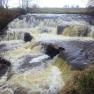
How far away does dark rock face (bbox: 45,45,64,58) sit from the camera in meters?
14.3

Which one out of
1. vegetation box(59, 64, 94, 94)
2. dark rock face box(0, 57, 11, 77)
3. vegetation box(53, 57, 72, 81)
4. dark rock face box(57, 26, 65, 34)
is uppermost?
vegetation box(59, 64, 94, 94)

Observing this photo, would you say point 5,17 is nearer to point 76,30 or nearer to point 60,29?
point 60,29

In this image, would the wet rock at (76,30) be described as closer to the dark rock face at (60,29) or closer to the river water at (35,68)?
the dark rock face at (60,29)

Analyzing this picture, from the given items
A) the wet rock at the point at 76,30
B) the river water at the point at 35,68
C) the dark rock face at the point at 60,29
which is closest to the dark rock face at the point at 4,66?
the river water at the point at 35,68

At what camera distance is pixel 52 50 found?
14766 millimetres

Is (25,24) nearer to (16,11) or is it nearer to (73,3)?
(16,11)

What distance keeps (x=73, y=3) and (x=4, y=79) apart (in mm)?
43582

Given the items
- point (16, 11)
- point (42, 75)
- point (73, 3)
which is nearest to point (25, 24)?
point (16, 11)

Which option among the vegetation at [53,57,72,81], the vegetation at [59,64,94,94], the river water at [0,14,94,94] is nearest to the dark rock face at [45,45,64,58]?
the river water at [0,14,94,94]

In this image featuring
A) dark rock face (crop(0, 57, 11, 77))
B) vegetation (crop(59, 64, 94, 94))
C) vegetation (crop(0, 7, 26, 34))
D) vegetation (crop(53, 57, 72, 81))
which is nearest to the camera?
vegetation (crop(59, 64, 94, 94))

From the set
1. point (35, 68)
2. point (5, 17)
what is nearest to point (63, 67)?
point (35, 68)

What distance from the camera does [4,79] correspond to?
11.2 meters

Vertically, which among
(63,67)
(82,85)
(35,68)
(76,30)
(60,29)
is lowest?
(60,29)

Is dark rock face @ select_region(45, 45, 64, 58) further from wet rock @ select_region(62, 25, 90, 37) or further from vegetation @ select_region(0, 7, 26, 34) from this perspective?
vegetation @ select_region(0, 7, 26, 34)
